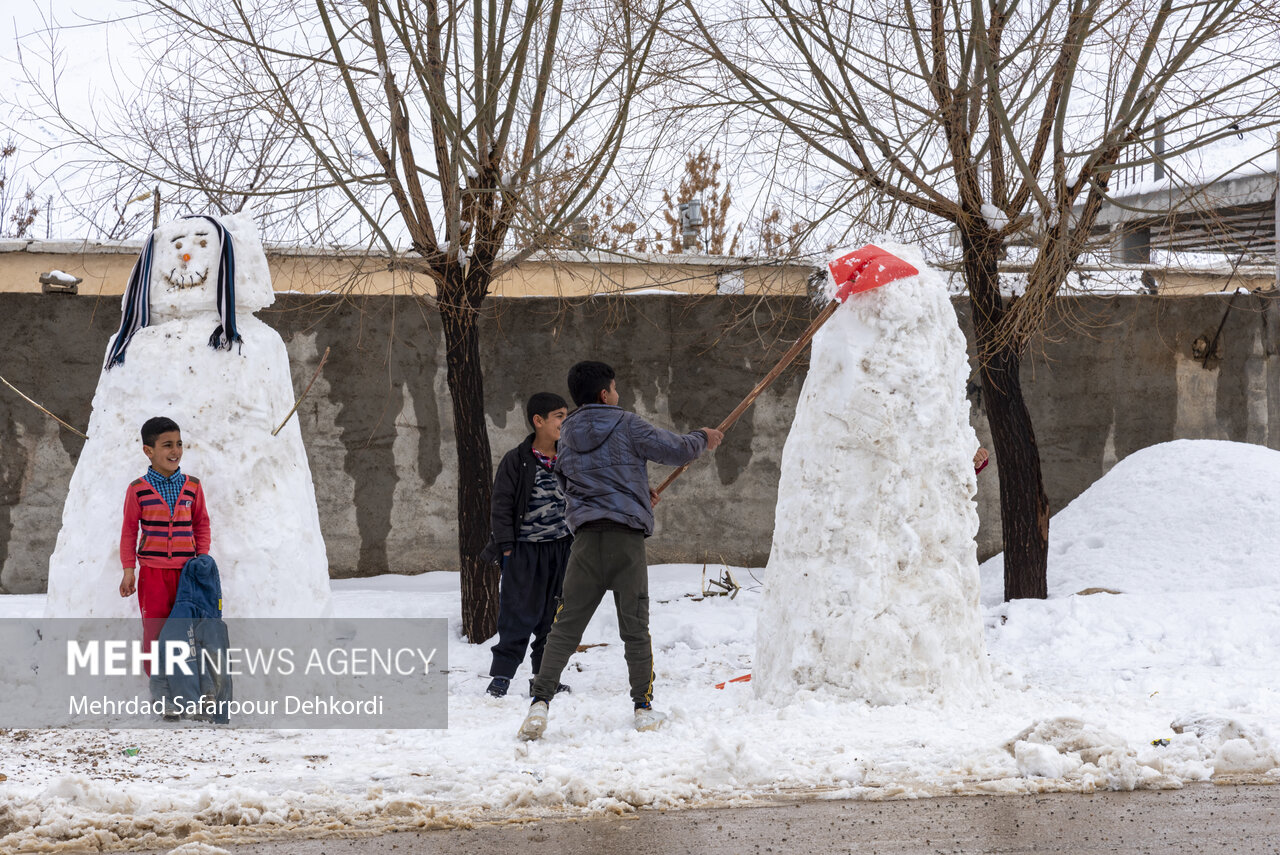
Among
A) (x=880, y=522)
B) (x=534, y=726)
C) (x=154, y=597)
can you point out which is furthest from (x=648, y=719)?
(x=154, y=597)

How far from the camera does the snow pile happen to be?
195 inches

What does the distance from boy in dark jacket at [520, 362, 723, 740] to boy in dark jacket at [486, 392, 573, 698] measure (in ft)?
3.44

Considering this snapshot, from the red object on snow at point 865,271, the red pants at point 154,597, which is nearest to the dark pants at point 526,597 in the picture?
the red pants at point 154,597

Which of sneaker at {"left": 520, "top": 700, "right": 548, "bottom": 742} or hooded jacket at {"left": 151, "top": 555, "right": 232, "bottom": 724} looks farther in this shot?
hooded jacket at {"left": 151, "top": 555, "right": 232, "bottom": 724}

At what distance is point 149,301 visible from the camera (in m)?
5.74

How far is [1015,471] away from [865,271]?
338cm

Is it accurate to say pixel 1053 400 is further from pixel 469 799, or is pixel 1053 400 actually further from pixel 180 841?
pixel 180 841

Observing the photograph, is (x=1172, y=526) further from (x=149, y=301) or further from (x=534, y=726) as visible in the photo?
(x=149, y=301)

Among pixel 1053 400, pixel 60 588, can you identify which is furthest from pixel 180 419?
pixel 1053 400

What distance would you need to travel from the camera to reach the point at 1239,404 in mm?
9930

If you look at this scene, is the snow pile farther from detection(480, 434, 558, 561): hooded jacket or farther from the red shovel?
detection(480, 434, 558, 561): hooded jacket

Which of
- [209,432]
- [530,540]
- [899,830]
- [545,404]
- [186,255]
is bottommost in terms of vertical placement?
[899,830]

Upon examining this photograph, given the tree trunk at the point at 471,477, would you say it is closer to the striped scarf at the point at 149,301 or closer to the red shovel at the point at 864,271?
the striped scarf at the point at 149,301

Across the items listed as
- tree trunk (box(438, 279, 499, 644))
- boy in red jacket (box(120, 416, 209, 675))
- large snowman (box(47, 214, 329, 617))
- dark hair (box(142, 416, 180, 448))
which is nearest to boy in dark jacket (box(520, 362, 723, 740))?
large snowman (box(47, 214, 329, 617))
